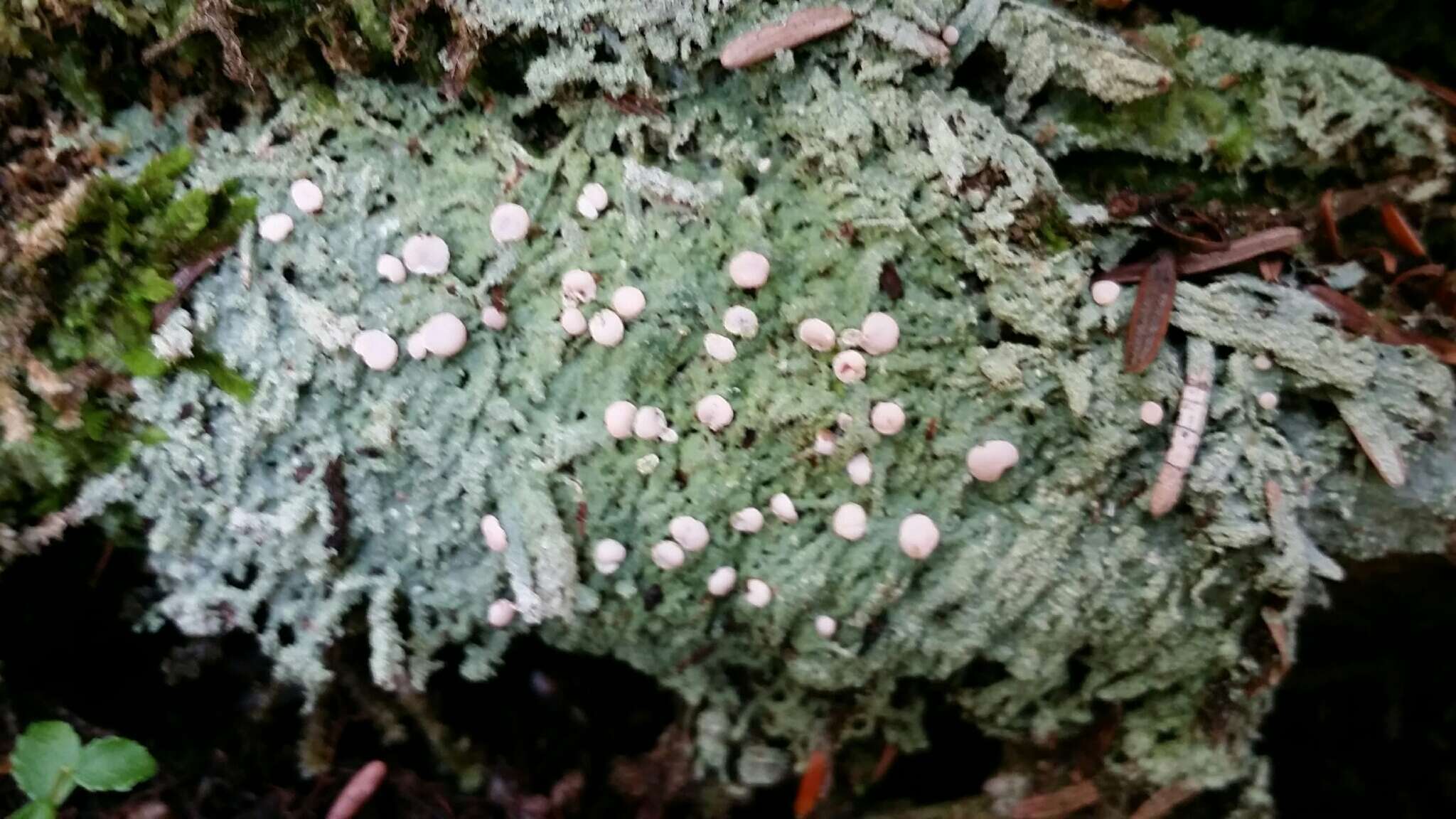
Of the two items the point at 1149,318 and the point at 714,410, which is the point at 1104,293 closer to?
the point at 1149,318

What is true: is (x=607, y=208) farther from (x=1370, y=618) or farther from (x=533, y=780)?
(x=1370, y=618)

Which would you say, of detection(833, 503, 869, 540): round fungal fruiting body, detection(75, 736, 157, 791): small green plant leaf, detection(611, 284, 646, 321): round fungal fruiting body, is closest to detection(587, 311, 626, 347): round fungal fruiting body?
detection(611, 284, 646, 321): round fungal fruiting body

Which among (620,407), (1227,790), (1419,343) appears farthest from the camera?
(1227,790)

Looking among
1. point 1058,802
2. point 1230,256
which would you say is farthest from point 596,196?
point 1058,802

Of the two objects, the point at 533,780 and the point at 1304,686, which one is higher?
the point at 1304,686

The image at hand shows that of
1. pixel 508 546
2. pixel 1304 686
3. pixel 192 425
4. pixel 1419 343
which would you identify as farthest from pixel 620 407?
pixel 1304 686

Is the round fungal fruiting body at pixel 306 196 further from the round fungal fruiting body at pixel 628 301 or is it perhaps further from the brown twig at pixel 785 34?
the brown twig at pixel 785 34
